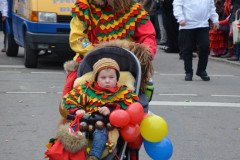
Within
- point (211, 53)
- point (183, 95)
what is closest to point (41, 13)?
point (183, 95)

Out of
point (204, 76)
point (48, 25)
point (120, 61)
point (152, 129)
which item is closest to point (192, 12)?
point (204, 76)

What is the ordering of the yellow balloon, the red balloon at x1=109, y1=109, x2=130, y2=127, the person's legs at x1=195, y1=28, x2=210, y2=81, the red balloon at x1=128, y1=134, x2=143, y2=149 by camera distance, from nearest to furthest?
the red balloon at x1=109, y1=109, x2=130, y2=127 → the yellow balloon → the red balloon at x1=128, y1=134, x2=143, y2=149 → the person's legs at x1=195, y1=28, x2=210, y2=81

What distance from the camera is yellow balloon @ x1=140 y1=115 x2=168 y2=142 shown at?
5059 mm

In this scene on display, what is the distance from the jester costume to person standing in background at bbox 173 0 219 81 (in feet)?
23.6

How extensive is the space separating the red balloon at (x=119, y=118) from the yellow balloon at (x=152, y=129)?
0.23m

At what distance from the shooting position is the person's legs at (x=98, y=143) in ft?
16.1

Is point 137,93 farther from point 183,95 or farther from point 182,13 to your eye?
point 182,13

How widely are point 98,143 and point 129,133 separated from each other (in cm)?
25

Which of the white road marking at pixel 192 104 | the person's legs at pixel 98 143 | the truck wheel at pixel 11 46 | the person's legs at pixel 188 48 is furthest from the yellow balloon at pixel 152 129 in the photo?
the truck wheel at pixel 11 46

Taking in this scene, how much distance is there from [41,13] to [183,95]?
3.97 meters

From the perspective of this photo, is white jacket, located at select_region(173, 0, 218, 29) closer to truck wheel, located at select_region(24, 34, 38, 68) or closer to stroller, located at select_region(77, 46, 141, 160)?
truck wheel, located at select_region(24, 34, 38, 68)

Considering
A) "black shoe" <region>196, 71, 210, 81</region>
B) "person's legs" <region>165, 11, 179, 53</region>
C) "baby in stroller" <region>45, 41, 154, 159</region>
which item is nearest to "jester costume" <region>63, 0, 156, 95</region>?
"baby in stroller" <region>45, 41, 154, 159</region>

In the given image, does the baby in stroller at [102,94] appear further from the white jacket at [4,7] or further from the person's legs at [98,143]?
the white jacket at [4,7]

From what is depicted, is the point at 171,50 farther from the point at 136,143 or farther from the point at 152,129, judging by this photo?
the point at 152,129
